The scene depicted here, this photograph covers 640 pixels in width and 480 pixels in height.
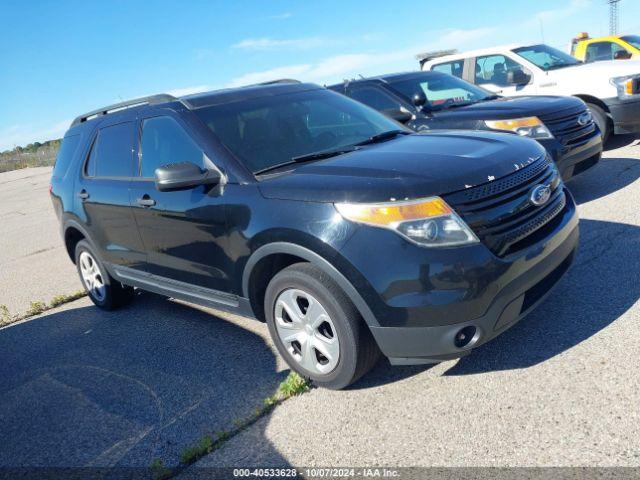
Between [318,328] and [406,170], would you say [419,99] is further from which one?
[318,328]

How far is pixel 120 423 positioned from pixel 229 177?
162 cm

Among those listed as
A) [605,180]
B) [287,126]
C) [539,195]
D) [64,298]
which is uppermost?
[287,126]

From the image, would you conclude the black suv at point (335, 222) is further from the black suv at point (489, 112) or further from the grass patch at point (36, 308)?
the black suv at point (489, 112)

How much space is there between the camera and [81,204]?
5.09 m

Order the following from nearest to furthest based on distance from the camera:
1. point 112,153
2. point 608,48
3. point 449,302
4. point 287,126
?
point 449,302
point 287,126
point 112,153
point 608,48

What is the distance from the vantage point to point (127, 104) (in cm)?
476

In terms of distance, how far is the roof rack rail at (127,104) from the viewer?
421 centimetres

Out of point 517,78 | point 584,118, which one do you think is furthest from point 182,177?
point 517,78

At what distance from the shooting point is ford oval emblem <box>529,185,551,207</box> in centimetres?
305

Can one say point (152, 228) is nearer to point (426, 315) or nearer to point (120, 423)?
point (120, 423)

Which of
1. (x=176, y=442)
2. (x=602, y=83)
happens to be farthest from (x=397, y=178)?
(x=602, y=83)

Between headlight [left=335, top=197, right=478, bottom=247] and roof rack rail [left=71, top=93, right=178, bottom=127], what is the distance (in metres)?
2.15

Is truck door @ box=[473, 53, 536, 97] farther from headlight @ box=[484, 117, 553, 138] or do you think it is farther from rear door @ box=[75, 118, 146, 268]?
rear door @ box=[75, 118, 146, 268]

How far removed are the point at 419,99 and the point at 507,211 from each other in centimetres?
410
